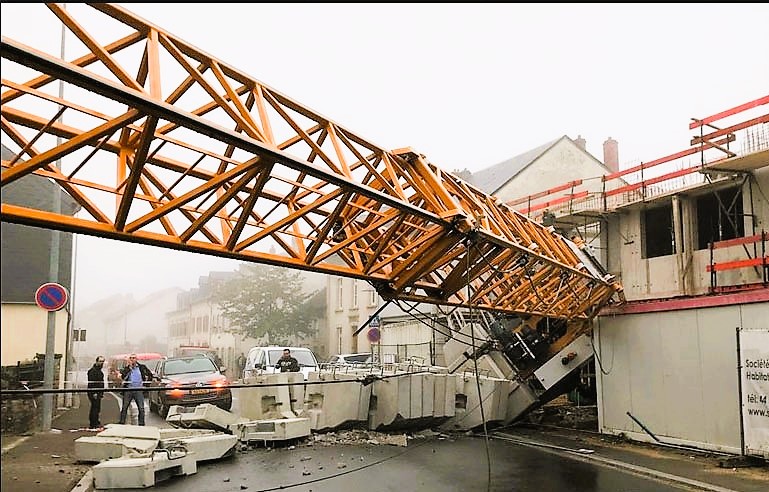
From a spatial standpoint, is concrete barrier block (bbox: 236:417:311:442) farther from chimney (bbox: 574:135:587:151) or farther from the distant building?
chimney (bbox: 574:135:587:151)

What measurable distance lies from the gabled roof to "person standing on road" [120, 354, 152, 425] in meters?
16.7

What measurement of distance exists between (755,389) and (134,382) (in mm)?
13044

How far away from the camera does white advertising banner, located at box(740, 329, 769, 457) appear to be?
10.8 m

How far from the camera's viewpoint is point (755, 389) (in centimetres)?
1098

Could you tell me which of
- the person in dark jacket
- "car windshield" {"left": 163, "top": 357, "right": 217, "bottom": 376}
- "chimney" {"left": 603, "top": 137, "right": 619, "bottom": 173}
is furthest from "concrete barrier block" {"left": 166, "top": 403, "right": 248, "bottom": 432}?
"chimney" {"left": 603, "top": 137, "right": 619, "bottom": 173}

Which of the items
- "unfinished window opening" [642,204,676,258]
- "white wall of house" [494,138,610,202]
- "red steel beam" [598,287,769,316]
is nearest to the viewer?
"red steel beam" [598,287,769,316]

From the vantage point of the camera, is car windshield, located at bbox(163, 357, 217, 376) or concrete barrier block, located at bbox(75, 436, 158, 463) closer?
concrete barrier block, located at bbox(75, 436, 158, 463)

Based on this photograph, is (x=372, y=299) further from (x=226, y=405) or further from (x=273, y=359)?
(x=226, y=405)

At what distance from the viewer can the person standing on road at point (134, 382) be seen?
14.7 meters

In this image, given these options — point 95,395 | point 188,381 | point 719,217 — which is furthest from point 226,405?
point 719,217

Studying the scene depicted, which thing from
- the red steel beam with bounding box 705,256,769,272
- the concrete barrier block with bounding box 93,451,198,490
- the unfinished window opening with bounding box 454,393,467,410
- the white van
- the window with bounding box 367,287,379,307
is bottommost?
the concrete barrier block with bounding box 93,451,198,490

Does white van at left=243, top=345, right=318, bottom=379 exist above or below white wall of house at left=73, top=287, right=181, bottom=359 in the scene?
below

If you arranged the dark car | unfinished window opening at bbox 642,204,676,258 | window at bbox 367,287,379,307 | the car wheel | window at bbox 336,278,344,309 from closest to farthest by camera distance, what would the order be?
unfinished window opening at bbox 642,204,676,258 < the dark car < the car wheel < window at bbox 367,287,379,307 < window at bbox 336,278,344,309

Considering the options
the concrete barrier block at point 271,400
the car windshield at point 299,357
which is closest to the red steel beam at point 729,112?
the concrete barrier block at point 271,400
